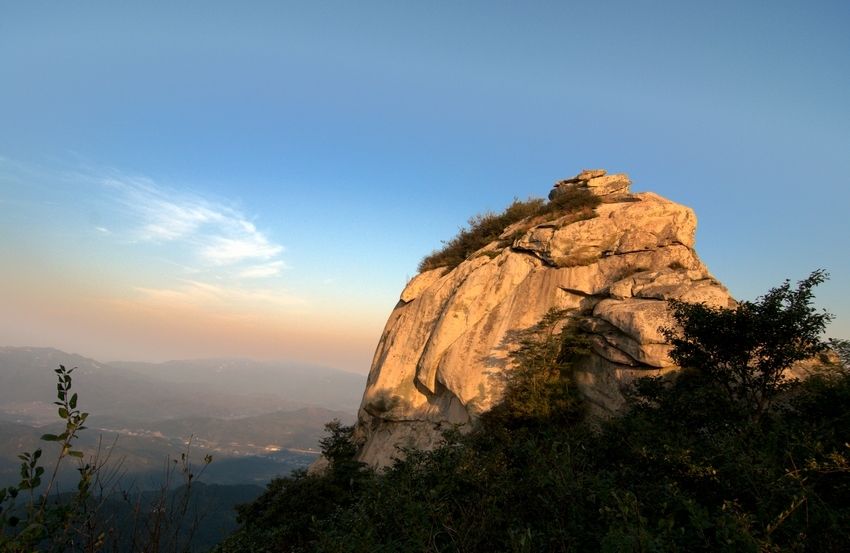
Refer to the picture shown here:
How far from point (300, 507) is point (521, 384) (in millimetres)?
11526

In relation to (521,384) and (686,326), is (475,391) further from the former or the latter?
(686,326)

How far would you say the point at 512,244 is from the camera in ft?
86.8

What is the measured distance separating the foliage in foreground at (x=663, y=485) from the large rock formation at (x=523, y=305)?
15.5ft

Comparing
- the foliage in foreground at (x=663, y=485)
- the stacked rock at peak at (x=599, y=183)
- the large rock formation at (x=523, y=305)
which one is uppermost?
the stacked rock at peak at (x=599, y=183)

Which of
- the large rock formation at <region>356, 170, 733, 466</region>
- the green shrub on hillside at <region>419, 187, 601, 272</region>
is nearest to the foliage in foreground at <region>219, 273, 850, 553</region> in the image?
the large rock formation at <region>356, 170, 733, 466</region>

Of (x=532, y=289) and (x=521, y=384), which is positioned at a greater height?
(x=532, y=289)

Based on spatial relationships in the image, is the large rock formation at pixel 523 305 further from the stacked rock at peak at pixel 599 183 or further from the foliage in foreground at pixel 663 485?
the foliage in foreground at pixel 663 485

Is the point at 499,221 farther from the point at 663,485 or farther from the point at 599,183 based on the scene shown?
the point at 663,485

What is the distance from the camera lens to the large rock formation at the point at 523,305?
19.8m

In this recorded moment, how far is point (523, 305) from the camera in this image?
2338cm

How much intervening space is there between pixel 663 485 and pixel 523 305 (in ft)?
54.8

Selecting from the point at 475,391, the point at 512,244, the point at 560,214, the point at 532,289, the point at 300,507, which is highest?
the point at 560,214

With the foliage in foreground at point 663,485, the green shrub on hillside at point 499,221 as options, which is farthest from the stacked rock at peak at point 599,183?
the foliage in foreground at point 663,485

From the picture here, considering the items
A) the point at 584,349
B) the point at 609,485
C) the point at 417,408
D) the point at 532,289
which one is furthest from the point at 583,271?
the point at 609,485
